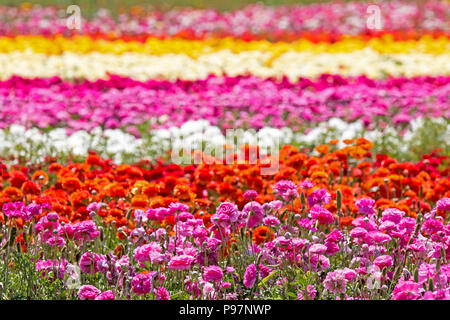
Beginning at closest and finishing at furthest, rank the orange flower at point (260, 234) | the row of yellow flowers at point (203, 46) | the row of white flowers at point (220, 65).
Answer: the orange flower at point (260, 234) → the row of white flowers at point (220, 65) → the row of yellow flowers at point (203, 46)

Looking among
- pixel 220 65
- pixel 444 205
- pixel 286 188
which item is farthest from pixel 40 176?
pixel 220 65

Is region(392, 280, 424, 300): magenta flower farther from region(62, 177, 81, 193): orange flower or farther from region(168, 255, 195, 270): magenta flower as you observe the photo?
region(62, 177, 81, 193): orange flower

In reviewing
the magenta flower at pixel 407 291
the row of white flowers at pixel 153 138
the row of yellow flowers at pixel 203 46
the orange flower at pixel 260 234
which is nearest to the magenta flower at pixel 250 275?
the orange flower at pixel 260 234

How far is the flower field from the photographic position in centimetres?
271

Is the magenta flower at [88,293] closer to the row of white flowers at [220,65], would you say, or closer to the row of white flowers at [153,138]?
the row of white flowers at [153,138]

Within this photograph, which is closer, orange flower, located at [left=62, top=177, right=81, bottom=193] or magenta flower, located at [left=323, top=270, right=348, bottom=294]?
magenta flower, located at [left=323, top=270, right=348, bottom=294]

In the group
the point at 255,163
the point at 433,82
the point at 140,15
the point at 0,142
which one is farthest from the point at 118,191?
the point at 140,15

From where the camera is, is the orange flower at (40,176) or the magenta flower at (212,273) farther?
the orange flower at (40,176)

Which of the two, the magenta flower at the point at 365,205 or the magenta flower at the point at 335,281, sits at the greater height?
the magenta flower at the point at 365,205

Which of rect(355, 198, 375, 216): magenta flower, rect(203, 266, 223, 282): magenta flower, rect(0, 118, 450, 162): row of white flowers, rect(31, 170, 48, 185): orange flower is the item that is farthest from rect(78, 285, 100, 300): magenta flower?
rect(0, 118, 450, 162): row of white flowers

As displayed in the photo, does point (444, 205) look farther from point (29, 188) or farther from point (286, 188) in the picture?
point (29, 188)

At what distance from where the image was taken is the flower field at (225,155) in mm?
2711
